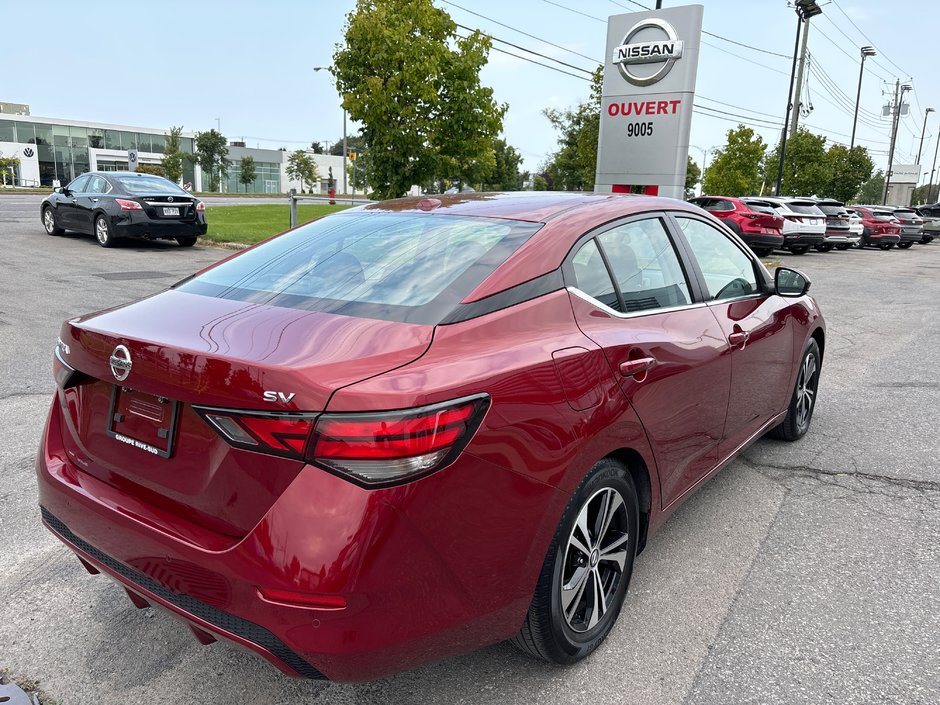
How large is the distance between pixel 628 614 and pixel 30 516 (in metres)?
2.84

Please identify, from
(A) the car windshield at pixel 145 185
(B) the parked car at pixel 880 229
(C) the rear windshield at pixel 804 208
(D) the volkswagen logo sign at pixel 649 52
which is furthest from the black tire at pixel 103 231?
(B) the parked car at pixel 880 229

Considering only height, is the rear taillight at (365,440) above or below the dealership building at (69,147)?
below

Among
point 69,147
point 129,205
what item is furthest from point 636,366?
point 69,147

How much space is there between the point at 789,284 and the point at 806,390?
3.85ft

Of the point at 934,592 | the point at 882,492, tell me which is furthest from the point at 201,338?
the point at 882,492

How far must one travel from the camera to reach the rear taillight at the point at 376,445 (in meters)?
1.76

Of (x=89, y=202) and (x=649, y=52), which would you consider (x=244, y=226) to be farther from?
(x=649, y=52)

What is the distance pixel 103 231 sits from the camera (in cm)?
1468

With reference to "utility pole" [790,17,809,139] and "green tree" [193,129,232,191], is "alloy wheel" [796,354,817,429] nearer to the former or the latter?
"utility pole" [790,17,809,139]

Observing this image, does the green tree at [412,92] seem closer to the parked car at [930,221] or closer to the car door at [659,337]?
the car door at [659,337]

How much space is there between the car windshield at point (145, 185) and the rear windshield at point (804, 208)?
1754cm

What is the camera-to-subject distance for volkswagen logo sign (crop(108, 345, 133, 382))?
2.07 meters

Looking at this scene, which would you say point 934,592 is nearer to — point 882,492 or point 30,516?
point 882,492

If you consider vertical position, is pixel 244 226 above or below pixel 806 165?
below
